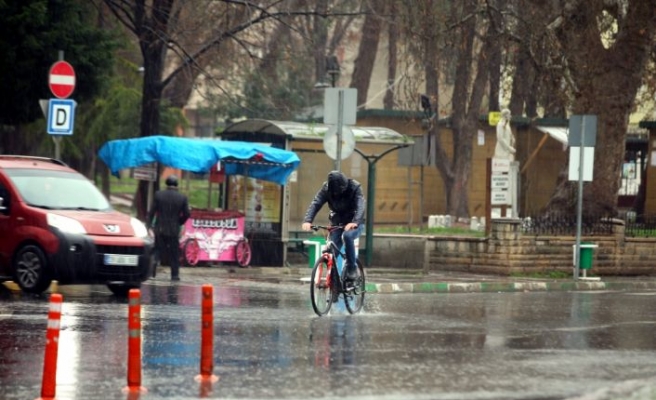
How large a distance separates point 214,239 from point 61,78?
5104 millimetres

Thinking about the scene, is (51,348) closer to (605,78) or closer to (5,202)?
(5,202)

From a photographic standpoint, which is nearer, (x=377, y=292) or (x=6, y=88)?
(x=377, y=292)

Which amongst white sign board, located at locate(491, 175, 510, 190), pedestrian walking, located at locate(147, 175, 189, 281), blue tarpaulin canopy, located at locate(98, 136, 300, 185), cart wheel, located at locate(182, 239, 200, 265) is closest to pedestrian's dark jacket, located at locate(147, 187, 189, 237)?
pedestrian walking, located at locate(147, 175, 189, 281)

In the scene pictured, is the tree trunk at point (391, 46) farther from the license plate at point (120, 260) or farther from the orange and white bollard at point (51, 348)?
the orange and white bollard at point (51, 348)

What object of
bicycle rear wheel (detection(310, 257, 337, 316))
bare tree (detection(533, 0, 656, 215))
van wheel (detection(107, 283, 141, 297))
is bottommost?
van wheel (detection(107, 283, 141, 297))

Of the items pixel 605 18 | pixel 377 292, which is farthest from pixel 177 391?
pixel 605 18

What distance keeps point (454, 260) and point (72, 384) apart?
17451 millimetres

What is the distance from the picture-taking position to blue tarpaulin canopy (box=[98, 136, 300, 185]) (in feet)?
84.1

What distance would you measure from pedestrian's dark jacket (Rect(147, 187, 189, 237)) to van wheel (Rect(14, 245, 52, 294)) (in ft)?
17.0

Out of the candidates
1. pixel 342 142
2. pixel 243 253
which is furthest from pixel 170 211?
pixel 243 253

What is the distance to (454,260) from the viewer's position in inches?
1073

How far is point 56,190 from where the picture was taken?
1900 centimetres

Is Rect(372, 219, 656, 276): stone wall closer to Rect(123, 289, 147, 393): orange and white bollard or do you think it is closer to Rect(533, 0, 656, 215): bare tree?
Rect(533, 0, 656, 215): bare tree

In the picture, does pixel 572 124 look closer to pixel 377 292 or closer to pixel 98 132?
pixel 377 292
